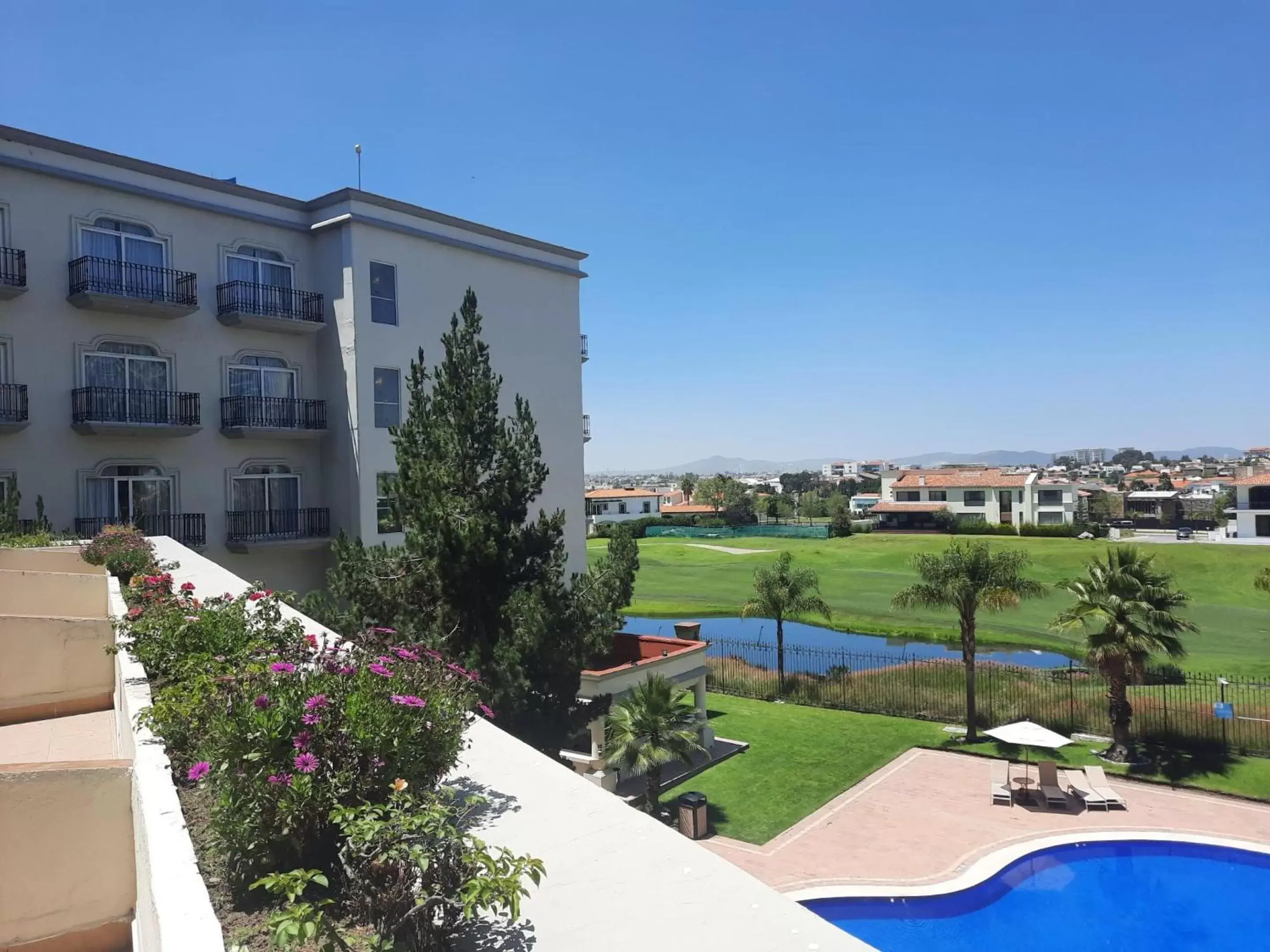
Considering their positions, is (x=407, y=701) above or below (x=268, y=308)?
below

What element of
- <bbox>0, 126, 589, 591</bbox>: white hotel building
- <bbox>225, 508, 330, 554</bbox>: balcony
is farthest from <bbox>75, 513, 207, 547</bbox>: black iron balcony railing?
<bbox>225, 508, 330, 554</bbox>: balcony

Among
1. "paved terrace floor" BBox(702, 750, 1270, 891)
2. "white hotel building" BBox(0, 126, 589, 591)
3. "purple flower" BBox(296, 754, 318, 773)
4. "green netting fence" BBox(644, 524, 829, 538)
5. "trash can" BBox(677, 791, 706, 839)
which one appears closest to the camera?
"purple flower" BBox(296, 754, 318, 773)

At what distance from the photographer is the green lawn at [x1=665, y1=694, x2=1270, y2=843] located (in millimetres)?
17297

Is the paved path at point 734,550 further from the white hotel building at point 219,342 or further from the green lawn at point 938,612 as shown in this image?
the white hotel building at point 219,342

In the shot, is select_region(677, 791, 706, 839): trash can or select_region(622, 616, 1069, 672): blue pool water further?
select_region(622, 616, 1069, 672): blue pool water

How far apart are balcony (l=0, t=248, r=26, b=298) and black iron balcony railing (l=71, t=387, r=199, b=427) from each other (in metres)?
2.46

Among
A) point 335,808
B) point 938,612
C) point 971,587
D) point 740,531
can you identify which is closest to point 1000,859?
point 971,587

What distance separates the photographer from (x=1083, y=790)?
1731 cm

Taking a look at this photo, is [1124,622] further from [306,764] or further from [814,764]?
[306,764]

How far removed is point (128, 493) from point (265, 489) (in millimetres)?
3418

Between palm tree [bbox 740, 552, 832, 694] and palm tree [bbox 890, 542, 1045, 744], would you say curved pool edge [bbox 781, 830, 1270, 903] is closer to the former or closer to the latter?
palm tree [bbox 890, 542, 1045, 744]

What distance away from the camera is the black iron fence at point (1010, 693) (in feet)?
66.1

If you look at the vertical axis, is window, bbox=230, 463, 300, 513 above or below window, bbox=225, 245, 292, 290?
below

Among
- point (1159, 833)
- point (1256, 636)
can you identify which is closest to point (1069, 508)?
point (1256, 636)
